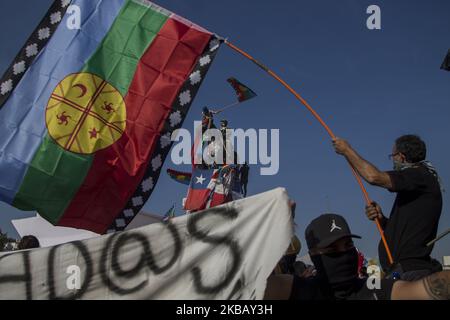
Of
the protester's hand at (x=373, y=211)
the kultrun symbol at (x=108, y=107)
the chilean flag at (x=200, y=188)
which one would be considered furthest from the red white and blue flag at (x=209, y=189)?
the protester's hand at (x=373, y=211)

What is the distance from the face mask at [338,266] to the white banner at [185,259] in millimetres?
294

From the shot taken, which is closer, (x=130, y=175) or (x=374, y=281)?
(x=374, y=281)

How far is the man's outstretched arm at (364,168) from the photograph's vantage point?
12.1ft

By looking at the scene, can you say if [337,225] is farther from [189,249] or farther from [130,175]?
[130,175]

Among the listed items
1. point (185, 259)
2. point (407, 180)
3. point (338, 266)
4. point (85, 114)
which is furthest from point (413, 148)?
point (85, 114)

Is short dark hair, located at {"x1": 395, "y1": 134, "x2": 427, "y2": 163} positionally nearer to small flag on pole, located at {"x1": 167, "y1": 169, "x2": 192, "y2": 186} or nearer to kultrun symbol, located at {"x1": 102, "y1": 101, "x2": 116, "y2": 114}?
kultrun symbol, located at {"x1": 102, "y1": 101, "x2": 116, "y2": 114}

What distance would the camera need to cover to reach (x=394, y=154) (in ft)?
13.4

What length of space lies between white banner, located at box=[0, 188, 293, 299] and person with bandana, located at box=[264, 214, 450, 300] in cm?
19

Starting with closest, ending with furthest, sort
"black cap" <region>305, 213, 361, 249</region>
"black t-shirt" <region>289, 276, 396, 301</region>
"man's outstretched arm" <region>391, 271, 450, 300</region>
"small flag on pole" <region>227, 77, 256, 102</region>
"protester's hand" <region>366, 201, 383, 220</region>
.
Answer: "man's outstretched arm" <region>391, 271, 450, 300</region> < "black t-shirt" <region>289, 276, 396, 301</region> < "black cap" <region>305, 213, 361, 249</region> < "protester's hand" <region>366, 201, 383, 220</region> < "small flag on pole" <region>227, 77, 256, 102</region>

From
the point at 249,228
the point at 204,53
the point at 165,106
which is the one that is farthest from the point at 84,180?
the point at 249,228

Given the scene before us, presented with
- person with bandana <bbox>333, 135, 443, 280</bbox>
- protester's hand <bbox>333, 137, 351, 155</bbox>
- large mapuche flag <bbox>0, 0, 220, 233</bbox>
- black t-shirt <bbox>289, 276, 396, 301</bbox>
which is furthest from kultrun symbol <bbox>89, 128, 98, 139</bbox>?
black t-shirt <bbox>289, 276, 396, 301</bbox>

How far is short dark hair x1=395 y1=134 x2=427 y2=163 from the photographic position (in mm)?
3961

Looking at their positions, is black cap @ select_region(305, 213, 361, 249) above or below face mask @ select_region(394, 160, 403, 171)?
below
